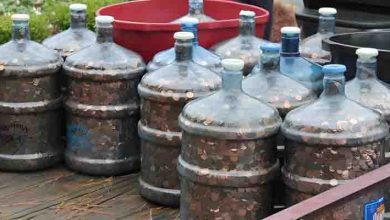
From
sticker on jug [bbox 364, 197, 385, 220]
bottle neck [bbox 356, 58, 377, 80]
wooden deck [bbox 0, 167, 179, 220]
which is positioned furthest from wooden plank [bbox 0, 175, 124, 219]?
sticker on jug [bbox 364, 197, 385, 220]

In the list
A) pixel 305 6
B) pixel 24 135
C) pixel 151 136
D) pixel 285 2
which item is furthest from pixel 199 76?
pixel 285 2

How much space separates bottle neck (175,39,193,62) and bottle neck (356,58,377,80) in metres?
0.64

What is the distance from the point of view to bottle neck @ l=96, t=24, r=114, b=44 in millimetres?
3738

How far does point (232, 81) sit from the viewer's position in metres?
2.93

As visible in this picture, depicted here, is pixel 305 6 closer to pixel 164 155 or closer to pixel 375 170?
pixel 164 155

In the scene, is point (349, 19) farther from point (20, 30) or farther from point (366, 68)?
point (20, 30)

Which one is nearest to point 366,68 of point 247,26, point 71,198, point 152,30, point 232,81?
point 232,81

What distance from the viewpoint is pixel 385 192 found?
2.83 metres

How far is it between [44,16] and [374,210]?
3146 millimetres

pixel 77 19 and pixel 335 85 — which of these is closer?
pixel 335 85

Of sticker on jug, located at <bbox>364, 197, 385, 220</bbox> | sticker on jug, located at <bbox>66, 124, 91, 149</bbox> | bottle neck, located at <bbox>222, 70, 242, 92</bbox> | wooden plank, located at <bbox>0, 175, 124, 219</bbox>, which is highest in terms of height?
bottle neck, located at <bbox>222, 70, 242, 92</bbox>

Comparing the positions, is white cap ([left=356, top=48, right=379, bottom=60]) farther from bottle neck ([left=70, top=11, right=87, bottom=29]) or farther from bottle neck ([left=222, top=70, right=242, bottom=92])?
bottle neck ([left=70, top=11, right=87, bottom=29])

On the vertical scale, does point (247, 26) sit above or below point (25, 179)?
above

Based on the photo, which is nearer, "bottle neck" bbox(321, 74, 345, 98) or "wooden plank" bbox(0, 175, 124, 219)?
"bottle neck" bbox(321, 74, 345, 98)
